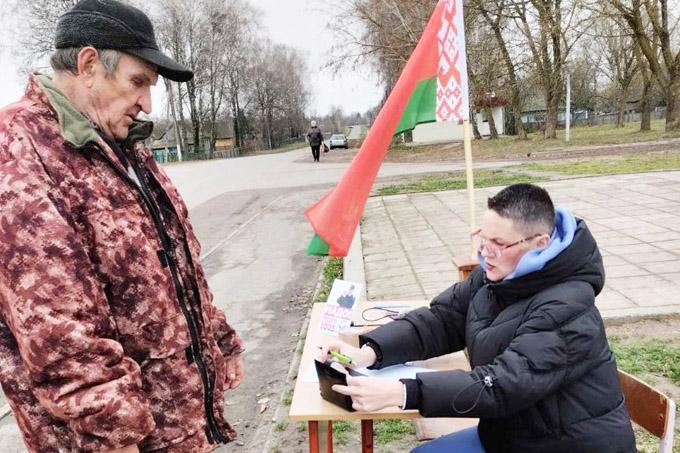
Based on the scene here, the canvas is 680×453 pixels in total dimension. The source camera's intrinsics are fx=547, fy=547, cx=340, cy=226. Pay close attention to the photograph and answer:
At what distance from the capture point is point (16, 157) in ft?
4.65

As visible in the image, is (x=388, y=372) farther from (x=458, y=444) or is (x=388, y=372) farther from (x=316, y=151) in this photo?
(x=316, y=151)

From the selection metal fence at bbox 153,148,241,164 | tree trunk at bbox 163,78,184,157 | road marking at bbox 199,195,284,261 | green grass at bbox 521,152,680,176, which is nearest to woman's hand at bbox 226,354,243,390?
road marking at bbox 199,195,284,261

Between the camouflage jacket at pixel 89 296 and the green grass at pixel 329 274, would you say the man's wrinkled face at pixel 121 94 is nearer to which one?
the camouflage jacket at pixel 89 296

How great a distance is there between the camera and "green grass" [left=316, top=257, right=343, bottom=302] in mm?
6236

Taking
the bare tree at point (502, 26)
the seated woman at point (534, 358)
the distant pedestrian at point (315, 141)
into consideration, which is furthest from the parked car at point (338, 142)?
A: the seated woman at point (534, 358)

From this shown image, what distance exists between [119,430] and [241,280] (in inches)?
237

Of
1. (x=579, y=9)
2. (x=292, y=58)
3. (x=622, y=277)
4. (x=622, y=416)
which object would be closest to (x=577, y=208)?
(x=622, y=277)

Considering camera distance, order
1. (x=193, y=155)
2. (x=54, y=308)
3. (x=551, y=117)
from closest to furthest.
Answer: (x=54, y=308)
(x=551, y=117)
(x=193, y=155)

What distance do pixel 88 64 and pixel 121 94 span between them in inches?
4.8

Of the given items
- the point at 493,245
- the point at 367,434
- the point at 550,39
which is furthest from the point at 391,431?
the point at 550,39

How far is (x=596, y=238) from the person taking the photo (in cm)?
696

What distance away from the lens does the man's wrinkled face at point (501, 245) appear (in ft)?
6.65

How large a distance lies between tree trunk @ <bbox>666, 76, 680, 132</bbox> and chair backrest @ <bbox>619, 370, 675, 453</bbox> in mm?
24098

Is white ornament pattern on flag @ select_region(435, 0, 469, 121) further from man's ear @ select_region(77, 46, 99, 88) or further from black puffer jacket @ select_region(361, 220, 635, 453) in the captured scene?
man's ear @ select_region(77, 46, 99, 88)
